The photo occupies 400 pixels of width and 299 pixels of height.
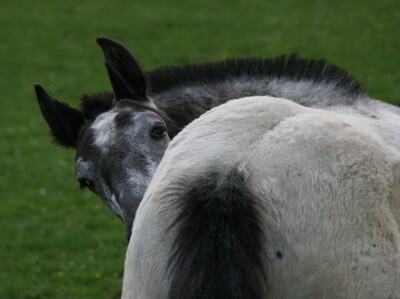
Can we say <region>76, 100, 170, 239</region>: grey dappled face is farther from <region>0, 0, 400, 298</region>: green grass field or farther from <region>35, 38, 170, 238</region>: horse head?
<region>0, 0, 400, 298</region>: green grass field

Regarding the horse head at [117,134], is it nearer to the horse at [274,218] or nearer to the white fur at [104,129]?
the white fur at [104,129]

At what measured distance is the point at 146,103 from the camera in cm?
532

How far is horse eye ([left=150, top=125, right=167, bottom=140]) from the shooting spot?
4.90m

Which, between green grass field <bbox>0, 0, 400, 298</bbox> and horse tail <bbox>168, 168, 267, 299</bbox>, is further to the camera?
green grass field <bbox>0, 0, 400, 298</bbox>

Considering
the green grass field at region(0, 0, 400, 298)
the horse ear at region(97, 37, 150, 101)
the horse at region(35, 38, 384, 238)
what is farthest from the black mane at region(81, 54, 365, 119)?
the green grass field at region(0, 0, 400, 298)

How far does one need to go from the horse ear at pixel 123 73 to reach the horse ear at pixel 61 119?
1.05 feet

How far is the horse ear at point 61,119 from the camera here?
5.42 meters

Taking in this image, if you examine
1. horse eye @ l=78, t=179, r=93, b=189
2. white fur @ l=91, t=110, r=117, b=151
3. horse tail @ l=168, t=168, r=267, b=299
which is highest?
horse tail @ l=168, t=168, r=267, b=299

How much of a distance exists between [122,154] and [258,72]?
45.4 inches

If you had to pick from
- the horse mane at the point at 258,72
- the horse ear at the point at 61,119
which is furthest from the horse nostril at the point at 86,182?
the horse mane at the point at 258,72

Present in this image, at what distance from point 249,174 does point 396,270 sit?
65cm

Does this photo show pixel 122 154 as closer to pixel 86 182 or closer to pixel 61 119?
pixel 86 182

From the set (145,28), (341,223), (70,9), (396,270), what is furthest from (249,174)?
(70,9)

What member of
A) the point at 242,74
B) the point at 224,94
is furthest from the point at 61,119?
the point at 242,74
